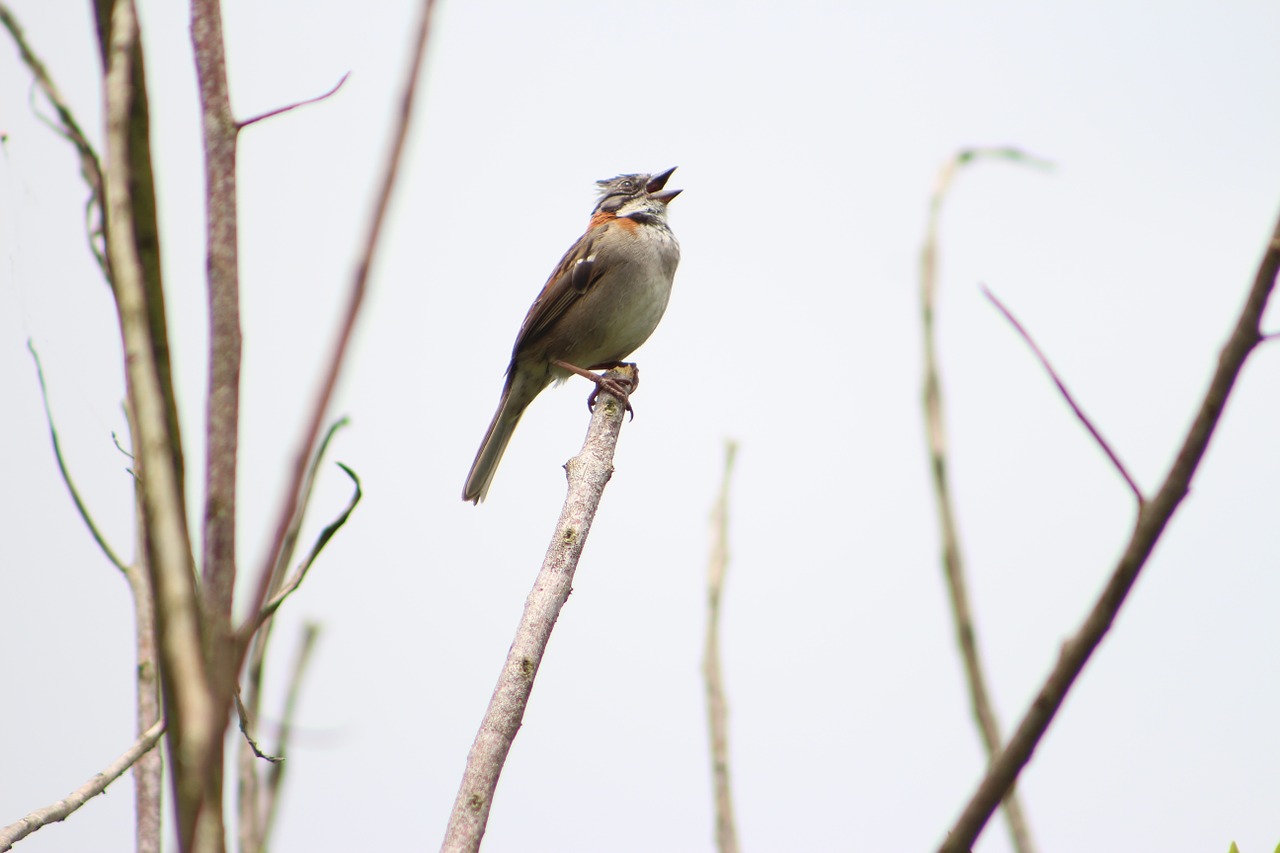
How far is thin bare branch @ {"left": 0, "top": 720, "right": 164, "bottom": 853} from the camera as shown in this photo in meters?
1.51

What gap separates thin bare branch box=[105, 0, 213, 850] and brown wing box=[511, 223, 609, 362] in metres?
5.91

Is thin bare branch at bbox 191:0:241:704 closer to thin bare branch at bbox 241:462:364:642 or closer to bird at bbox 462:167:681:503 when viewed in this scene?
thin bare branch at bbox 241:462:364:642

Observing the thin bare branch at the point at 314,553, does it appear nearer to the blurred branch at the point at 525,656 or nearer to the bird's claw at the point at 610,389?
the blurred branch at the point at 525,656

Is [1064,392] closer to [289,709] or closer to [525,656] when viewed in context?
[525,656]

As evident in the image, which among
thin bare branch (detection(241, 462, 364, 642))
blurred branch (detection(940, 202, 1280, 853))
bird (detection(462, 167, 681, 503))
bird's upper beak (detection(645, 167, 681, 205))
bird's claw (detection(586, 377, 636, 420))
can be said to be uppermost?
bird's upper beak (detection(645, 167, 681, 205))

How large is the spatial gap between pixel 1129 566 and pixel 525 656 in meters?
1.37

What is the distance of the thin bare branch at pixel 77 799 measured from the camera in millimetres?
1511

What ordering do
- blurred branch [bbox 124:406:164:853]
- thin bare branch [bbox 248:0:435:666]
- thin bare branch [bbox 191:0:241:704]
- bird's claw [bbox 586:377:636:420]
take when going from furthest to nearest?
bird's claw [bbox 586:377:636:420] < blurred branch [bbox 124:406:164:853] < thin bare branch [bbox 191:0:241:704] < thin bare branch [bbox 248:0:435:666]

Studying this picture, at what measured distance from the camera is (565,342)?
6.76 m

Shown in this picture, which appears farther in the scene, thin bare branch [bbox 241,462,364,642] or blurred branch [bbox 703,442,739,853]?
blurred branch [bbox 703,442,739,853]

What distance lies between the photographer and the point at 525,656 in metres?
2.13

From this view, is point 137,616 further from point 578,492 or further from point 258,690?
point 578,492

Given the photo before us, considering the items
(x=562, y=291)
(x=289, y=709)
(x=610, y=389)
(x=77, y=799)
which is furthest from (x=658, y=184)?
(x=77, y=799)

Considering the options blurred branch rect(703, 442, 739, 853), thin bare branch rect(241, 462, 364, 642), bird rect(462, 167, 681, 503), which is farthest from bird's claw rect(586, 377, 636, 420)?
thin bare branch rect(241, 462, 364, 642)
